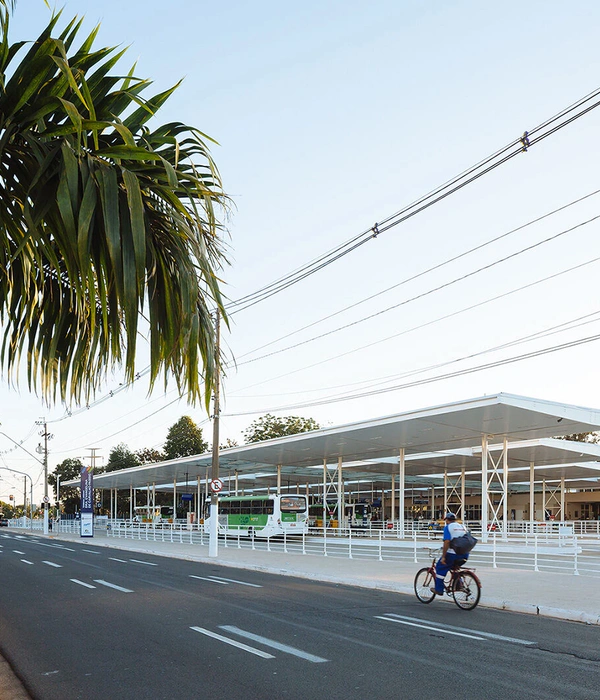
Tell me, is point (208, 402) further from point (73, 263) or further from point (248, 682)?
point (248, 682)

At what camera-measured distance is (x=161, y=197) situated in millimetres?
4906

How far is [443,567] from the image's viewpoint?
1498 centimetres

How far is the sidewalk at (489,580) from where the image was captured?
14680 mm

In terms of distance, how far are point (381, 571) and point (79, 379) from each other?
19519 mm

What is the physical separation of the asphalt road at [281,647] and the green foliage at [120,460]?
120091 millimetres

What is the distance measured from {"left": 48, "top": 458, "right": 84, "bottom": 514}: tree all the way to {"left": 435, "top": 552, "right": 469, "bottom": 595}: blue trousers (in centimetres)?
13001

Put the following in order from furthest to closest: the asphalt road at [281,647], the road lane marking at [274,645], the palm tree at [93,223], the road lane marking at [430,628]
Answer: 1. the road lane marking at [430,628]
2. the road lane marking at [274,645]
3. the asphalt road at [281,647]
4. the palm tree at [93,223]

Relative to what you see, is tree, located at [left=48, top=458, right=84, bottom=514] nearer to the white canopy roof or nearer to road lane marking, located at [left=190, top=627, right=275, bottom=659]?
the white canopy roof

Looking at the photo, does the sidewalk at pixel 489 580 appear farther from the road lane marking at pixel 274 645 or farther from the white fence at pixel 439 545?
the road lane marking at pixel 274 645

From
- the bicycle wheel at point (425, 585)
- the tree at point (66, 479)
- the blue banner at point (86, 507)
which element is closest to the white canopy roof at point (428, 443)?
the blue banner at point (86, 507)

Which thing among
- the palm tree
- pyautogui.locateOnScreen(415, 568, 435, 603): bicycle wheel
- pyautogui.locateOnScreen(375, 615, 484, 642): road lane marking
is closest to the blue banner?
pyautogui.locateOnScreen(415, 568, 435, 603): bicycle wheel

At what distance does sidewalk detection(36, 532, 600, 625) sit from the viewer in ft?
48.2

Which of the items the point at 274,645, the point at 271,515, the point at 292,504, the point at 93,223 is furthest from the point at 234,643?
the point at 292,504

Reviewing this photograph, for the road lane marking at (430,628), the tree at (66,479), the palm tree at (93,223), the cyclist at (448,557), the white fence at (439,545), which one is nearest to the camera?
the palm tree at (93,223)
